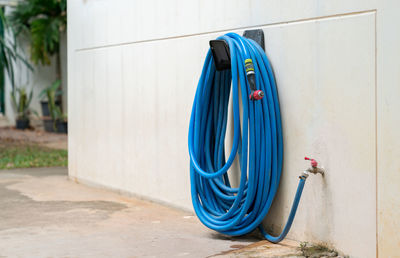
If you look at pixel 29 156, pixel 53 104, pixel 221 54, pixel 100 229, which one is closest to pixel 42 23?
pixel 53 104

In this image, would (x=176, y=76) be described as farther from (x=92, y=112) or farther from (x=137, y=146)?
(x=92, y=112)

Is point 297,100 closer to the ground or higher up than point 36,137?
higher up

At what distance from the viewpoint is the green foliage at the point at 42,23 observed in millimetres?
11031

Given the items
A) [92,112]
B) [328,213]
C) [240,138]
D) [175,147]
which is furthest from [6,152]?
[328,213]

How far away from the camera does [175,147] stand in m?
4.21

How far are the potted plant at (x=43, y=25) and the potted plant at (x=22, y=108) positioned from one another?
371 millimetres

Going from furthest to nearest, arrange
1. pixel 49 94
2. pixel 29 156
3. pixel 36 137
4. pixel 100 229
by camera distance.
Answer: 1. pixel 49 94
2. pixel 36 137
3. pixel 29 156
4. pixel 100 229

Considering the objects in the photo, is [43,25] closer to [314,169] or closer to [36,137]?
[36,137]

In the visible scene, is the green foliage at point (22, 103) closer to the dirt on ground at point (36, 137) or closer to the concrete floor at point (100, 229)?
the dirt on ground at point (36, 137)

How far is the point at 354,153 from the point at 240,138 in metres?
0.86

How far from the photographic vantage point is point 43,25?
437 inches

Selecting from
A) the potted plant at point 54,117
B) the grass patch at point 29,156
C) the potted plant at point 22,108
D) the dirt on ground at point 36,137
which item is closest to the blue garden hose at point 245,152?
the grass patch at point 29,156

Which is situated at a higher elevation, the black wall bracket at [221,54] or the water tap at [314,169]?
the black wall bracket at [221,54]

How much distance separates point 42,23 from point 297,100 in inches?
353
